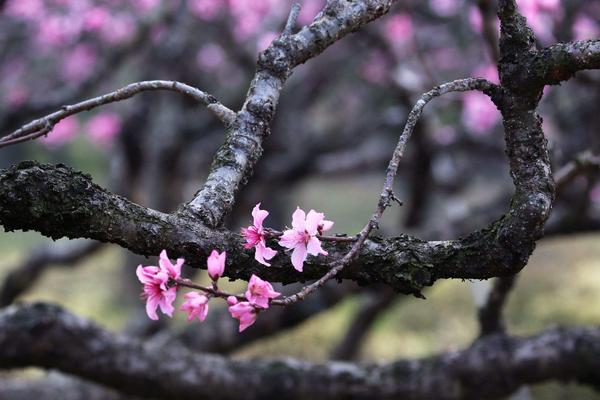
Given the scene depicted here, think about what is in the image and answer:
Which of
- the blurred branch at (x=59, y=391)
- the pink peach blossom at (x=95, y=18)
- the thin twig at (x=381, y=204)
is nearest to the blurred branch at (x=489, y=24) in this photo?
the thin twig at (x=381, y=204)

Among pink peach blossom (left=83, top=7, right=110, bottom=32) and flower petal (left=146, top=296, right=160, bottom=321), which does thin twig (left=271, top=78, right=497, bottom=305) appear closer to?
flower petal (left=146, top=296, right=160, bottom=321)

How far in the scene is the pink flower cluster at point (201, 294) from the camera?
1391 millimetres

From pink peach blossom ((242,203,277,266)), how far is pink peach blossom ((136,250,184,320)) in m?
0.16

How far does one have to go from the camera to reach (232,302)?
1.40 meters

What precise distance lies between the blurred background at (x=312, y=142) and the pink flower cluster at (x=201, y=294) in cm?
181

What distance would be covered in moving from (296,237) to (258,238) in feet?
0.27

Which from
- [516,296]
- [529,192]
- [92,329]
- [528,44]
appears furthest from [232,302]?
[516,296]

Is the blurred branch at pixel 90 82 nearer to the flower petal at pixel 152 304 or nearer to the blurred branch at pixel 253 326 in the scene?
the blurred branch at pixel 253 326

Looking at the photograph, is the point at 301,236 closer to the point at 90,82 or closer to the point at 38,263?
the point at 90,82

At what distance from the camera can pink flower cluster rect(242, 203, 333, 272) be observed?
1.48 metres

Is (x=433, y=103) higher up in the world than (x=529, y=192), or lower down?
higher up

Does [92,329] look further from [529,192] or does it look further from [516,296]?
[516,296]

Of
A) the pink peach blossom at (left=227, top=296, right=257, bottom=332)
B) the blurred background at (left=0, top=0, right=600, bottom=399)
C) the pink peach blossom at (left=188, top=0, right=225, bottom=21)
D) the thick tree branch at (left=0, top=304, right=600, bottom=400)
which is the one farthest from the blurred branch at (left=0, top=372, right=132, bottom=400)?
the pink peach blossom at (left=188, top=0, right=225, bottom=21)

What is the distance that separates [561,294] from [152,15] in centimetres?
490
